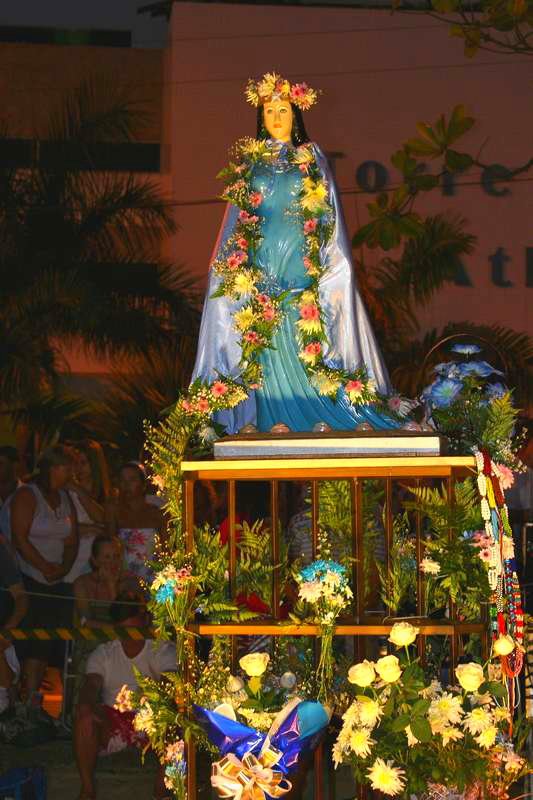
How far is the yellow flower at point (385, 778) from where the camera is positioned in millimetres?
5312

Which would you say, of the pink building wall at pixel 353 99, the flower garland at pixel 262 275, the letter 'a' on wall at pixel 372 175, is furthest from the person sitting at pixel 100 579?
the letter 'a' on wall at pixel 372 175

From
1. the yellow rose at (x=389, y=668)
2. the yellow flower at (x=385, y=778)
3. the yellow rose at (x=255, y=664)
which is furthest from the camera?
the yellow rose at (x=255, y=664)

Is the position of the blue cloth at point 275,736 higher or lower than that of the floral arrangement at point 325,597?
lower

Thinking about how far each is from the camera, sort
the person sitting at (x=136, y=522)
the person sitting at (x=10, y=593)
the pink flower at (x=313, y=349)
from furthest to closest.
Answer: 1. the person sitting at (x=136, y=522)
2. the person sitting at (x=10, y=593)
3. the pink flower at (x=313, y=349)

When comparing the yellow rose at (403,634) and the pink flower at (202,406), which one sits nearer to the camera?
the yellow rose at (403,634)

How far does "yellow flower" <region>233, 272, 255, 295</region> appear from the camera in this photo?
6199mm

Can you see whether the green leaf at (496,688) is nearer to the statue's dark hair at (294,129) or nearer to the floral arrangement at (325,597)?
the floral arrangement at (325,597)

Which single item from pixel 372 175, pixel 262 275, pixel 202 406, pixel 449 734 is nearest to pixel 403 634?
pixel 449 734

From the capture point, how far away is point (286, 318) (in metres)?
6.30

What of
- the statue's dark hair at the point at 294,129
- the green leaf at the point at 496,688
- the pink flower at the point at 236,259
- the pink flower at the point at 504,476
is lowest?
the green leaf at the point at 496,688

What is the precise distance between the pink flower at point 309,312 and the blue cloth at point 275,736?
5.08 feet

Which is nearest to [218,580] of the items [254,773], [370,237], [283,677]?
[283,677]

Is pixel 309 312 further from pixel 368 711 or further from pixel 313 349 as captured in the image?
pixel 368 711

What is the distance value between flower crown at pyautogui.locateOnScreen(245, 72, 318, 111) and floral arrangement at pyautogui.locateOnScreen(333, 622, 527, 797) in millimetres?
2194
